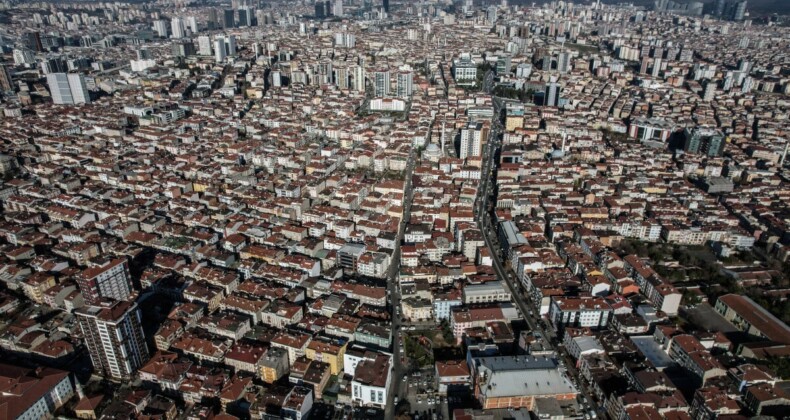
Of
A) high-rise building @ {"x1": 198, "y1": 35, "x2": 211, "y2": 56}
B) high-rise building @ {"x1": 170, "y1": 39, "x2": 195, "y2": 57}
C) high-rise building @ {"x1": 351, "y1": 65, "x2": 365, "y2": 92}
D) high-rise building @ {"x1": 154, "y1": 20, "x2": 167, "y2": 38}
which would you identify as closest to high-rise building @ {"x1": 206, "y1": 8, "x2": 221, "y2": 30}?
high-rise building @ {"x1": 154, "y1": 20, "x2": 167, "y2": 38}

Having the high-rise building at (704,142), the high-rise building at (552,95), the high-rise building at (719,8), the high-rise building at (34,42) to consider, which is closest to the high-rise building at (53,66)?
the high-rise building at (34,42)

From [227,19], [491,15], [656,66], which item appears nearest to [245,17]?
[227,19]

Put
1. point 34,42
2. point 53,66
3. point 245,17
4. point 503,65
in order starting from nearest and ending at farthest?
point 53,66 → point 503,65 → point 34,42 → point 245,17

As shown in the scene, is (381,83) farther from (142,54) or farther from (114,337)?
(114,337)

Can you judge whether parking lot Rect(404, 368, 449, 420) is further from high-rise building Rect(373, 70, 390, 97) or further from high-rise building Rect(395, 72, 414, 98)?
high-rise building Rect(395, 72, 414, 98)

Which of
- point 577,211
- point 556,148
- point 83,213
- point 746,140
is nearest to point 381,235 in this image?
point 577,211

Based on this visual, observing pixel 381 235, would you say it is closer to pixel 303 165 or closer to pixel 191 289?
pixel 191 289

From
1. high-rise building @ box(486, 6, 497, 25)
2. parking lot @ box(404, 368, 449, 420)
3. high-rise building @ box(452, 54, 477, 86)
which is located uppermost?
high-rise building @ box(486, 6, 497, 25)
